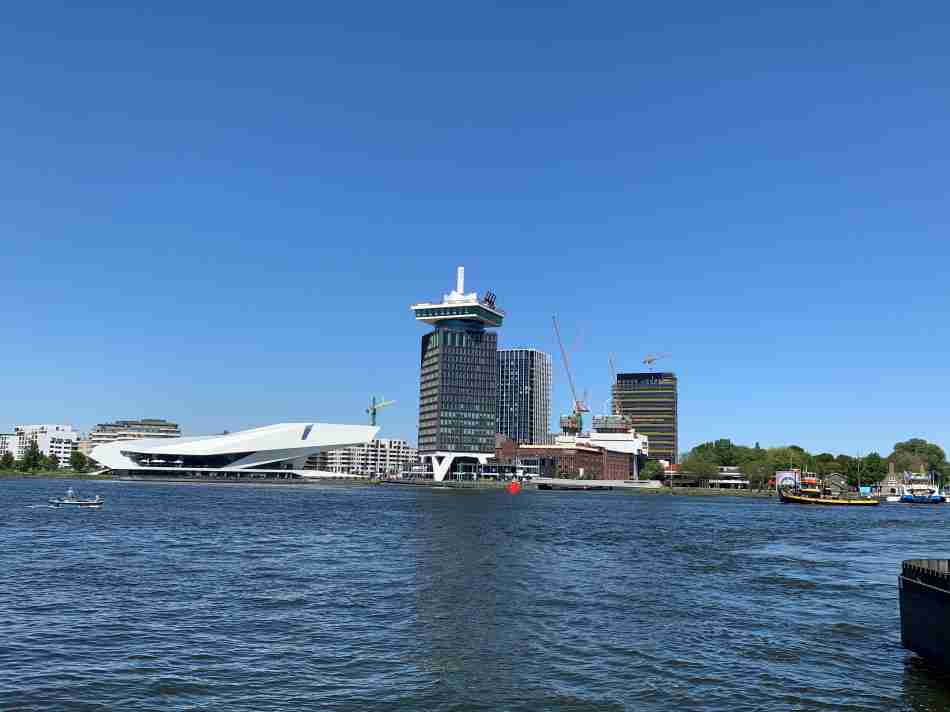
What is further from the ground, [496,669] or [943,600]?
[943,600]

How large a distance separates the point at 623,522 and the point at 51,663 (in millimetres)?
86697

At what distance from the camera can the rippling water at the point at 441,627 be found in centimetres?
2288

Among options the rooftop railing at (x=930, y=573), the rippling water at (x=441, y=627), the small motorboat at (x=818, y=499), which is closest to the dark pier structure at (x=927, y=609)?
the rooftop railing at (x=930, y=573)

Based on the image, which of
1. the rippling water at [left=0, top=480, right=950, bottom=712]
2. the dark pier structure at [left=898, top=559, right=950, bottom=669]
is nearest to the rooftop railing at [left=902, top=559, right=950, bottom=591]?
the dark pier structure at [left=898, top=559, right=950, bottom=669]

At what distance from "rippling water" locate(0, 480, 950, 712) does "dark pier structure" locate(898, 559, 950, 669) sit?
78cm

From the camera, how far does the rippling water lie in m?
22.9

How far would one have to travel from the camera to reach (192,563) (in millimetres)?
48688

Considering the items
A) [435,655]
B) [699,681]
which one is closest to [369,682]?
[435,655]

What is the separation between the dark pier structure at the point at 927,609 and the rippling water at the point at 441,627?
783mm

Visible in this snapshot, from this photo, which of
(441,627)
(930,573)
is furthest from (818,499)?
(441,627)

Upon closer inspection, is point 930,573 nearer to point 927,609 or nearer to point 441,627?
point 927,609

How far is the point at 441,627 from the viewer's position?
3162cm

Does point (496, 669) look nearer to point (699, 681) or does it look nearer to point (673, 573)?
point (699, 681)

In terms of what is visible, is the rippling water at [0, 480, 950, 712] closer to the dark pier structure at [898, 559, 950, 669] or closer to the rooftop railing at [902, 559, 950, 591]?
the dark pier structure at [898, 559, 950, 669]
